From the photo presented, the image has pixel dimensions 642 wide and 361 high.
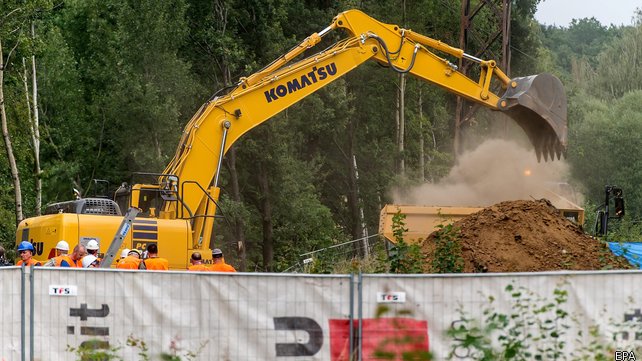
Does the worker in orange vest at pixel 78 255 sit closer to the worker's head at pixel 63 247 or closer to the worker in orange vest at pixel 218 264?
the worker's head at pixel 63 247

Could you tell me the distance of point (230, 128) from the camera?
22.6 meters

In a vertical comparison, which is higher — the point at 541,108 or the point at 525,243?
the point at 541,108

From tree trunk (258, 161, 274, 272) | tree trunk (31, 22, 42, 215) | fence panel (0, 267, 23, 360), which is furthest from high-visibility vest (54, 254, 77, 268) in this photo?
tree trunk (258, 161, 274, 272)

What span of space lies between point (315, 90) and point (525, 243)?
5.97 metres

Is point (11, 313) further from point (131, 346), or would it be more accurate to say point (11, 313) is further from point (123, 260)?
point (123, 260)

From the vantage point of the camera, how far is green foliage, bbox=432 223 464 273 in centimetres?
1734

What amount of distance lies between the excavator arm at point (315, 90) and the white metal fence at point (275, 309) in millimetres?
8175

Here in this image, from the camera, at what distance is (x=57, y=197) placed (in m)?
44.5

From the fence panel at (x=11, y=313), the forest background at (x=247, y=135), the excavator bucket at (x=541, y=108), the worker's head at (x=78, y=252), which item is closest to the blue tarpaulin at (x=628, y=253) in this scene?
the excavator bucket at (x=541, y=108)

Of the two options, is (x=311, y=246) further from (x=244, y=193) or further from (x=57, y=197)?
(x=57, y=197)

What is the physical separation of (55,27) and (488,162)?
2132 centimetres

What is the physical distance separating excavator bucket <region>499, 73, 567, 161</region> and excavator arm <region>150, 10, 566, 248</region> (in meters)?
0.02

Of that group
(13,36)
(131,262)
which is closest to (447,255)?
(131,262)

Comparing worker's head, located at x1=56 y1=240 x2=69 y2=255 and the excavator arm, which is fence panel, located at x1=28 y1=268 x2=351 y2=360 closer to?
worker's head, located at x1=56 y1=240 x2=69 y2=255
